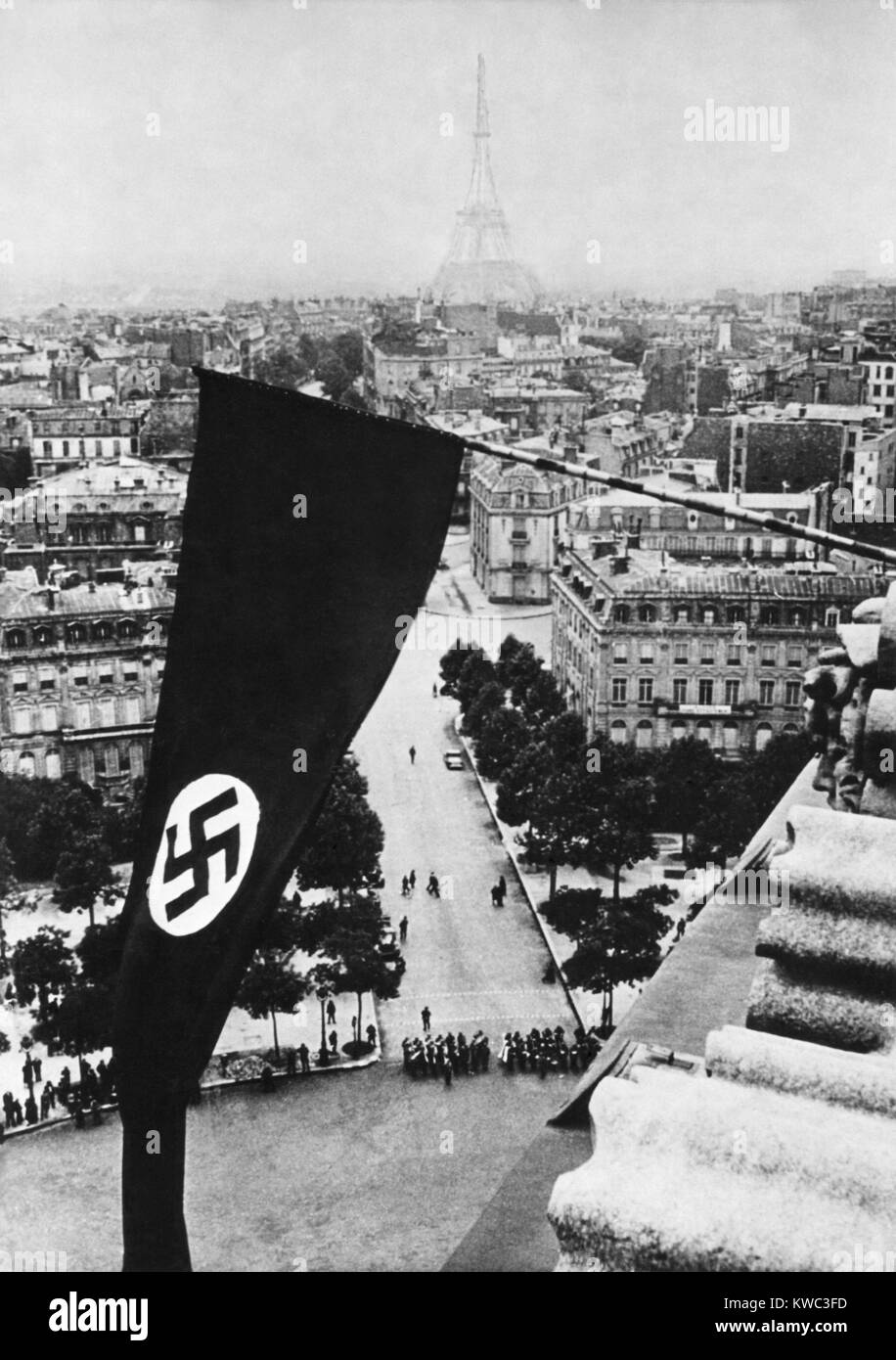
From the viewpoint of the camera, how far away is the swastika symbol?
19.0 feet

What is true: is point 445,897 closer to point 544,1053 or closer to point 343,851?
point 343,851

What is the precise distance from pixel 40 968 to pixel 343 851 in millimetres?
5732

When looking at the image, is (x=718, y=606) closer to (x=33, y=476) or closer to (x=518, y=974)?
(x=518, y=974)

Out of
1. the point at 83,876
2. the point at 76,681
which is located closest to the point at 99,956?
the point at 83,876

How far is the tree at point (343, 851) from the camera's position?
25.7 metres

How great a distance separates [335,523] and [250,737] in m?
0.89

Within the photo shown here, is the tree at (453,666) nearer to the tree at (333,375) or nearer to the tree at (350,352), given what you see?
the tree at (333,375)

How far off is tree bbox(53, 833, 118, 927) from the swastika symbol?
20.0m

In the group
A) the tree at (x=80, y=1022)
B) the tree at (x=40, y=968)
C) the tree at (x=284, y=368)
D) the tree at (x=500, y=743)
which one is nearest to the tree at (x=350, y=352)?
the tree at (x=284, y=368)

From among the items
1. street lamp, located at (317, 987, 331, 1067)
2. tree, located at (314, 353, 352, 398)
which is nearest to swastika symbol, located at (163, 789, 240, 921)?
street lamp, located at (317, 987, 331, 1067)

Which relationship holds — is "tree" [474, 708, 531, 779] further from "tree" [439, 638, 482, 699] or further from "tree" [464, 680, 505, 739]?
"tree" [439, 638, 482, 699]

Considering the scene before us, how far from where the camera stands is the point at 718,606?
112 feet
